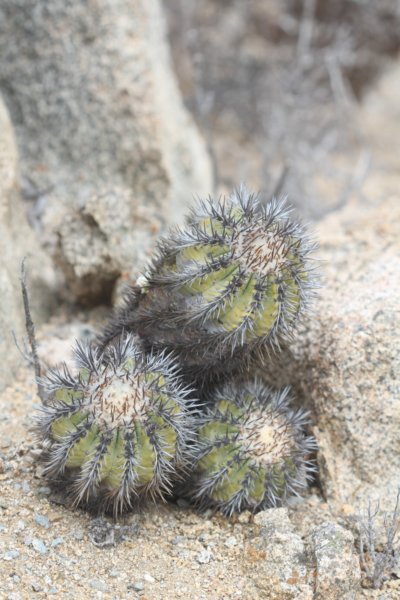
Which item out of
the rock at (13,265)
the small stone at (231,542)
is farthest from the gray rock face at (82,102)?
the small stone at (231,542)

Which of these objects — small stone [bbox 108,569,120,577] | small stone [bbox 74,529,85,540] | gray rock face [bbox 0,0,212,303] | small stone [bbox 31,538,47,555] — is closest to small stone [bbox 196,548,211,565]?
small stone [bbox 108,569,120,577]

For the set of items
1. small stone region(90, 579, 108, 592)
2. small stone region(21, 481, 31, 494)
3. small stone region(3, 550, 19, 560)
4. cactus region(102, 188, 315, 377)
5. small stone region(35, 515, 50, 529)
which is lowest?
small stone region(3, 550, 19, 560)

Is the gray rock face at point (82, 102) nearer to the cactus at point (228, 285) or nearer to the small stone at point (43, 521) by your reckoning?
the cactus at point (228, 285)

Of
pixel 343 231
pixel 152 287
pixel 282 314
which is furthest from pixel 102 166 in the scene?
pixel 282 314

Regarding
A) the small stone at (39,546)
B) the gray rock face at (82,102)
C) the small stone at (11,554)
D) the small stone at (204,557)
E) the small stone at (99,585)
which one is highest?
the gray rock face at (82,102)

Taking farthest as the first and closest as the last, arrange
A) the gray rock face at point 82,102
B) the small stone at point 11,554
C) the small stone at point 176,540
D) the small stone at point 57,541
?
1. the gray rock face at point 82,102
2. the small stone at point 176,540
3. the small stone at point 57,541
4. the small stone at point 11,554

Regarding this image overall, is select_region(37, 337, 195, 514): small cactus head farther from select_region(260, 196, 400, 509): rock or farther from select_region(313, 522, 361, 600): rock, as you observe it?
select_region(260, 196, 400, 509): rock

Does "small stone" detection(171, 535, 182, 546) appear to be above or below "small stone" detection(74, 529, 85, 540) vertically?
above

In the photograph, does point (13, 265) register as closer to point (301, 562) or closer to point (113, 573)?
point (113, 573)
